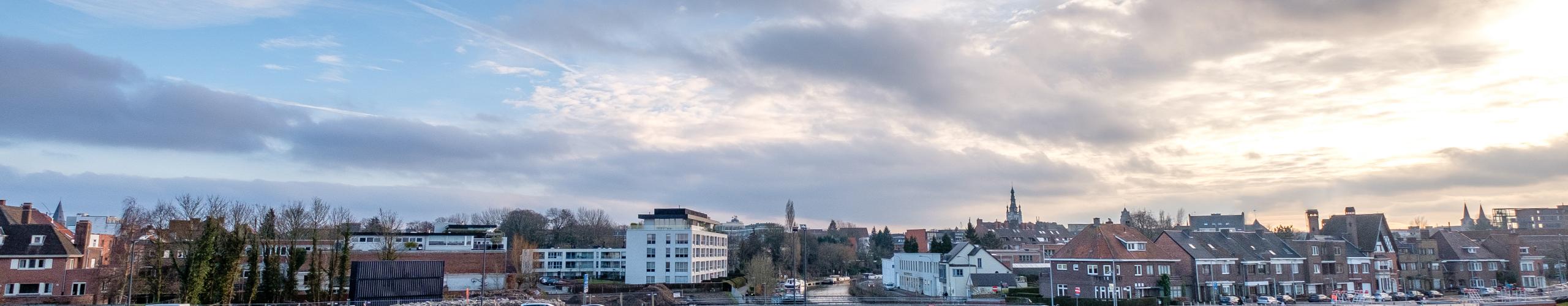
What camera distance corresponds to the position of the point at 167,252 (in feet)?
233

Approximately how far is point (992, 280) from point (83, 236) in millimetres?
78015

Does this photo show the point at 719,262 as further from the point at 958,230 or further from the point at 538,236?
the point at 958,230

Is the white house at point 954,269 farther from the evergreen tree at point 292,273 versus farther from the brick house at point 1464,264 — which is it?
the evergreen tree at point 292,273

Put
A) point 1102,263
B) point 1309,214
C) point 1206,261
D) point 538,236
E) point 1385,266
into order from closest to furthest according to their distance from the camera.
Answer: point 1102,263, point 1206,261, point 1385,266, point 1309,214, point 538,236

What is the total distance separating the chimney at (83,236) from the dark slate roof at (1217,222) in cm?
15017

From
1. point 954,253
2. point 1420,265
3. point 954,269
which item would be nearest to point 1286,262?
point 1420,265

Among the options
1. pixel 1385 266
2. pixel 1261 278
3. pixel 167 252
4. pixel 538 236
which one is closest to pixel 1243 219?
pixel 1385 266

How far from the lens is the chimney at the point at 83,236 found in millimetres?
61250

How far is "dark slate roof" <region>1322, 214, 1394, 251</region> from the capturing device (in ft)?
266

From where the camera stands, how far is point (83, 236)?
6191cm

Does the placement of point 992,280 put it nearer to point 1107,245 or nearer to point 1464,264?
point 1107,245

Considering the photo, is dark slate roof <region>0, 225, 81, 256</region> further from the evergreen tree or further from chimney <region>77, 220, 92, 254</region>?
the evergreen tree

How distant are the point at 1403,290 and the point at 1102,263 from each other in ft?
142

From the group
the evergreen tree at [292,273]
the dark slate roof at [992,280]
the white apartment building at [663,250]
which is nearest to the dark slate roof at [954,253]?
the dark slate roof at [992,280]
